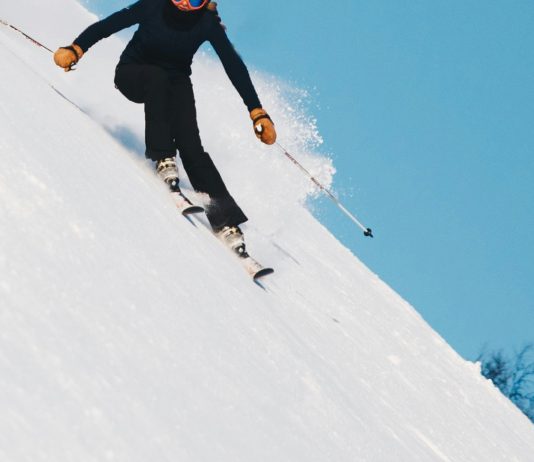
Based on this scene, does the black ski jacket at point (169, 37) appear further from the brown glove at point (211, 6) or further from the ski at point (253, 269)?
the ski at point (253, 269)

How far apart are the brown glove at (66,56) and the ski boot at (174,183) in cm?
67

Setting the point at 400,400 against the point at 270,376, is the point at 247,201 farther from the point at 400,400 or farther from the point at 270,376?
the point at 270,376

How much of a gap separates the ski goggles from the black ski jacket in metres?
0.04

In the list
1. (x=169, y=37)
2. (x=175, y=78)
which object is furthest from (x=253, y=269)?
(x=169, y=37)

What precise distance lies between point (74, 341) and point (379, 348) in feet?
11.9

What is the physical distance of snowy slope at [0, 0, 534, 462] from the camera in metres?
1.88

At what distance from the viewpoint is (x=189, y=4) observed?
A: 446 cm

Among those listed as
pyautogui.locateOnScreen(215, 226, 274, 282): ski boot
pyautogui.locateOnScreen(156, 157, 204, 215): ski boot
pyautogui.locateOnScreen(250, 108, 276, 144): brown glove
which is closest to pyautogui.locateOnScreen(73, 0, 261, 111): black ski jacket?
pyautogui.locateOnScreen(250, 108, 276, 144): brown glove

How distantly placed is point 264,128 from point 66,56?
1073 millimetres

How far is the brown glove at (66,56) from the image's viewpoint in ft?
14.4

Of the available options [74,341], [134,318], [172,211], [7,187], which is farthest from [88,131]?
[74,341]

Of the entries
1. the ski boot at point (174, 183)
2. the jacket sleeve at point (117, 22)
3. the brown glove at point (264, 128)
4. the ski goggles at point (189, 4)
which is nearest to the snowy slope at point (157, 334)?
the ski boot at point (174, 183)

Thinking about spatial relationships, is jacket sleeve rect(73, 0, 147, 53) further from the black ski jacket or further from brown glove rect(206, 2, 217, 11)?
brown glove rect(206, 2, 217, 11)

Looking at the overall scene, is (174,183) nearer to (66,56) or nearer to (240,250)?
(240,250)
